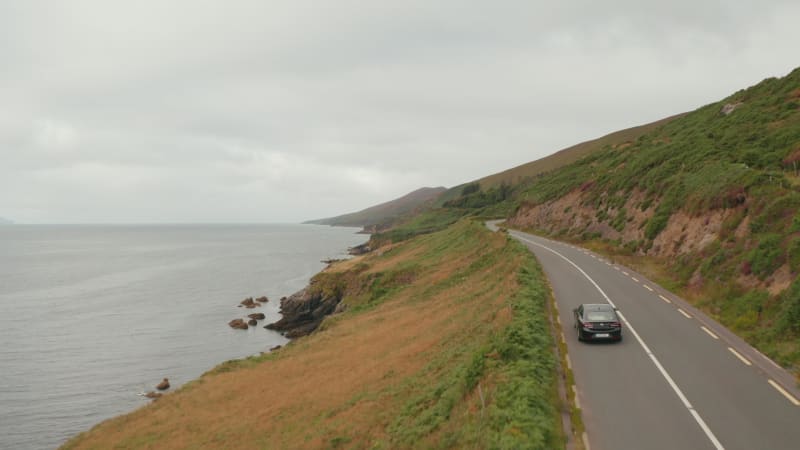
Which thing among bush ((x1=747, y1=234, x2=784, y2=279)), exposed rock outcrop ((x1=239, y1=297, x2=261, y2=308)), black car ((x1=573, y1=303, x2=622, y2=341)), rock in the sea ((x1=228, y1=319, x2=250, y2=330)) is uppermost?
bush ((x1=747, y1=234, x2=784, y2=279))

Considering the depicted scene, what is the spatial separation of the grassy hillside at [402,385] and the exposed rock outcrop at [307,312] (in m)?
14.2

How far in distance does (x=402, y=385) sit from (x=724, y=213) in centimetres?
2835

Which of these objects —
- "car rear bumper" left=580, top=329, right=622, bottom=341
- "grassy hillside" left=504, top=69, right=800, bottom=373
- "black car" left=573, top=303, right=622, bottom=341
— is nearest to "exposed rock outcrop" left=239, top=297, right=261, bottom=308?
"grassy hillside" left=504, top=69, right=800, bottom=373

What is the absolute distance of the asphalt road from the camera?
14406 mm

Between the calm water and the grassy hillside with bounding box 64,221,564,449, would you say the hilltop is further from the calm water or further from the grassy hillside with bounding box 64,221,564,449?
the calm water

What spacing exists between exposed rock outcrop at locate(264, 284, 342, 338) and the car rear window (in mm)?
45179

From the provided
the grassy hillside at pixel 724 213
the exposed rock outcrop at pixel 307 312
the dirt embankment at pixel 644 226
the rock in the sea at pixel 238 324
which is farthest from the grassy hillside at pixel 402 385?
the rock in the sea at pixel 238 324

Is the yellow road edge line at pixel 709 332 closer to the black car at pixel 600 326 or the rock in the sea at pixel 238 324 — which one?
the black car at pixel 600 326

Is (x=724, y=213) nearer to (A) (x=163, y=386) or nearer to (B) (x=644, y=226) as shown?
(B) (x=644, y=226)

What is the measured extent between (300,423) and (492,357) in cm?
1115

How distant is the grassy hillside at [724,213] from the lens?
2527 cm

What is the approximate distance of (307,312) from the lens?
6781cm

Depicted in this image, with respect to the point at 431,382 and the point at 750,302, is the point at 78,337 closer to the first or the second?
the point at 431,382

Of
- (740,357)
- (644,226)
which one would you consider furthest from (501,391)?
(644,226)
